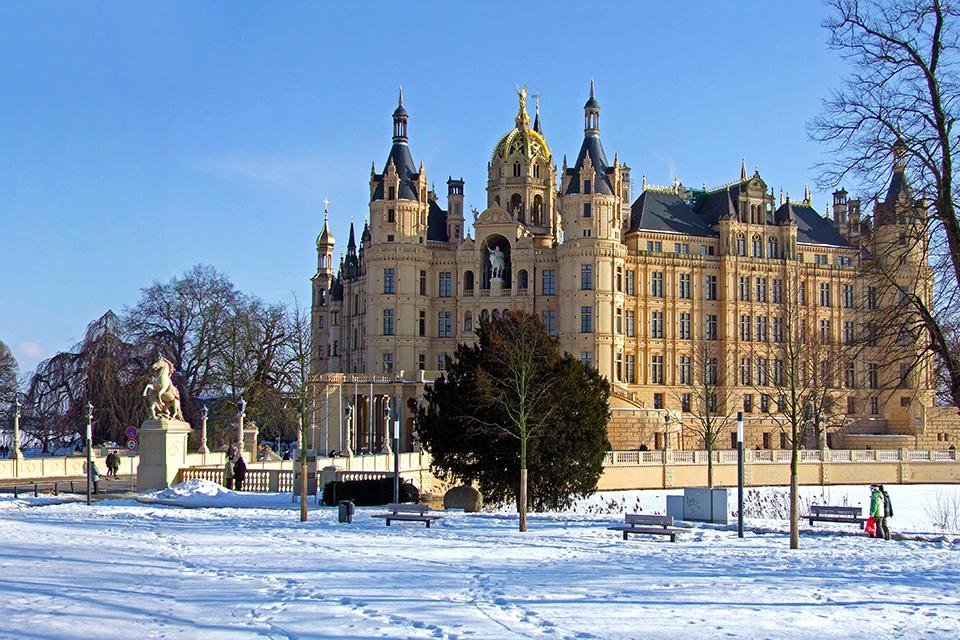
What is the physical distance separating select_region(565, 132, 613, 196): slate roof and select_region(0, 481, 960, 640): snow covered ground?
4870 cm

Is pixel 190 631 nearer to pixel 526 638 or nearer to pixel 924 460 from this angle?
pixel 526 638

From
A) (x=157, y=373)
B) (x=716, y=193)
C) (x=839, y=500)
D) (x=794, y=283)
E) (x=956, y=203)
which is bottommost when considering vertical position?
(x=839, y=500)

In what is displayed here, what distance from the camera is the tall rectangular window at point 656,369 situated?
77.8 meters

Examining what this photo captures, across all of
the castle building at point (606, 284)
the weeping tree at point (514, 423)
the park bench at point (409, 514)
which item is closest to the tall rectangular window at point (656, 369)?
the castle building at point (606, 284)

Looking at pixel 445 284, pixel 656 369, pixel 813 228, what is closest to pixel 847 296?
pixel 813 228

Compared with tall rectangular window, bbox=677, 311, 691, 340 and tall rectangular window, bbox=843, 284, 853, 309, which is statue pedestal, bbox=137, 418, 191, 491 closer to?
tall rectangular window, bbox=677, 311, 691, 340

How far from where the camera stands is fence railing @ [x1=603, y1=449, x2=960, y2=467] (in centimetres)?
5656

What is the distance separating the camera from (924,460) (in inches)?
2527

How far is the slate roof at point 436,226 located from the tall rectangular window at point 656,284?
14.6 metres

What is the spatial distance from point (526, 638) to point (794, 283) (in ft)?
230

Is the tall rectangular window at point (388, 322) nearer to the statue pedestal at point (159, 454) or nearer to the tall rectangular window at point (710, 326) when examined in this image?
the tall rectangular window at point (710, 326)

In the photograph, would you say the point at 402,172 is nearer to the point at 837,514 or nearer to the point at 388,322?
the point at 388,322

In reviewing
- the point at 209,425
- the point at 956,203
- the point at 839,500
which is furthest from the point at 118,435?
the point at 956,203

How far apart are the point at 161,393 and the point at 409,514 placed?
12.2 metres
